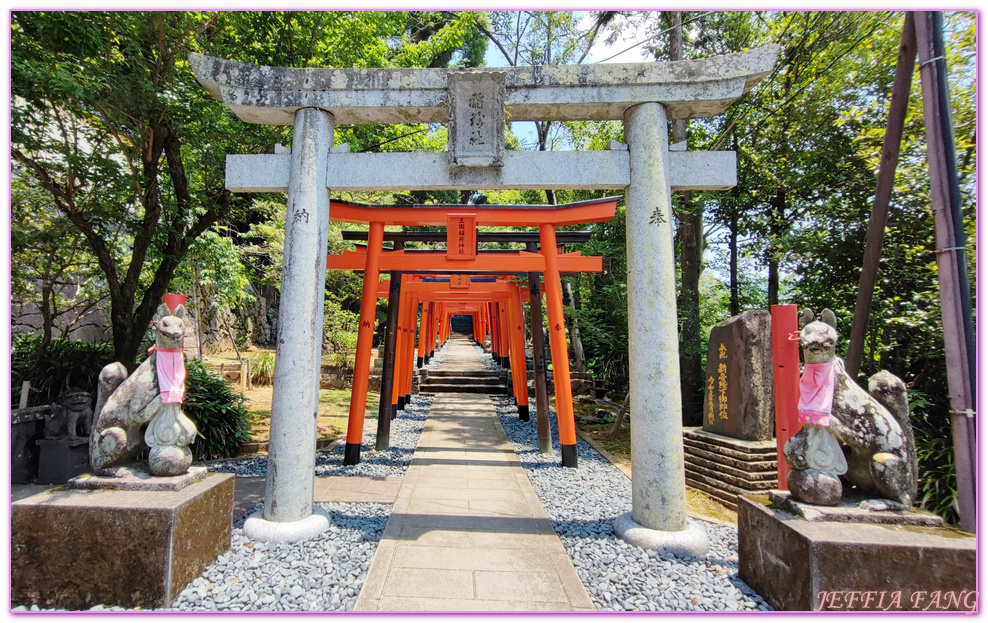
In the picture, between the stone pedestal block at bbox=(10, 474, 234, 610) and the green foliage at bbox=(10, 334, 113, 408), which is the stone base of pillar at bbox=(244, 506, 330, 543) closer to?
the stone pedestal block at bbox=(10, 474, 234, 610)

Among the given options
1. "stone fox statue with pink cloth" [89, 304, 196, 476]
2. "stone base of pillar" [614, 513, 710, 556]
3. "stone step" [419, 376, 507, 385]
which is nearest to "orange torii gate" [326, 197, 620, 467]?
"stone base of pillar" [614, 513, 710, 556]

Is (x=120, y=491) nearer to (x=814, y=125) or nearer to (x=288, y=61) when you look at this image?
(x=288, y=61)

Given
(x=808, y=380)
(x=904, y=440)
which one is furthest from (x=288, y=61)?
(x=904, y=440)

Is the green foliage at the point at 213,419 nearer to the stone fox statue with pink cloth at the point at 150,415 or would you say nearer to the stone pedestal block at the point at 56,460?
the stone pedestal block at the point at 56,460

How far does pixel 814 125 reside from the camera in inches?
327

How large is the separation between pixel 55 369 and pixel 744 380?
32.6 feet

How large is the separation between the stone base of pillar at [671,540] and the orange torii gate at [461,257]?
100 inches

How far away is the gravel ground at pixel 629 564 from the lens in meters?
3.12

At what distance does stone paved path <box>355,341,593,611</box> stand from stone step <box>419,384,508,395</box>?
824 cm

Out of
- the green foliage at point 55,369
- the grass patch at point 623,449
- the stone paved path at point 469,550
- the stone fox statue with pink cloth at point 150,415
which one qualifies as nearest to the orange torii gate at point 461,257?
the stone paved path at point 469,550

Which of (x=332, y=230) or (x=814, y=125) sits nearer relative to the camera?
(x=814, y=125)

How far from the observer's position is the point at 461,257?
6.53m

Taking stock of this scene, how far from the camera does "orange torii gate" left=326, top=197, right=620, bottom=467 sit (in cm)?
638

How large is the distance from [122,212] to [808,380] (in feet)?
28.1
